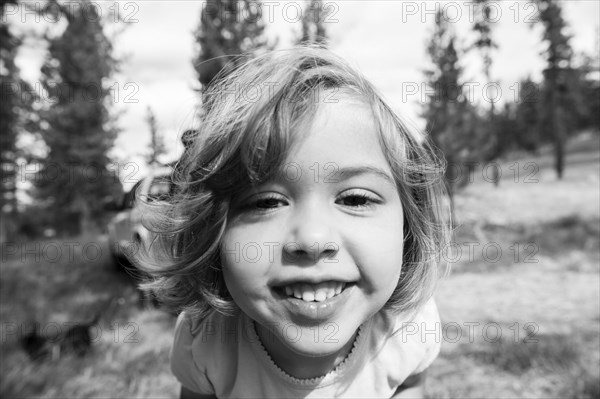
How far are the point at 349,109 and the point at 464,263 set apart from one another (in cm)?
548

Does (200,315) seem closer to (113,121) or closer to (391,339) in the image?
(391,339)

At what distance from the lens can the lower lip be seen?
101cm

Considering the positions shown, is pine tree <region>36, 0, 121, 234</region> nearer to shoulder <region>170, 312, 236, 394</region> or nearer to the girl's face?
shoulder <region>170, 312, 236, 394</region>

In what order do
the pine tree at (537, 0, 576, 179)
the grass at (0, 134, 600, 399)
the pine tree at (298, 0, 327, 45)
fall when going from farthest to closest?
the pine tree at (537, 0, 576, 179), the pine tree at (298, 0, 327, 45), the grass at (0, 134, 600, 399)

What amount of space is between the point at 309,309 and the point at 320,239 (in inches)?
7.0

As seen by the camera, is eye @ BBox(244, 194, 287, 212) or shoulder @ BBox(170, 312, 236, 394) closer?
eye @ BBox(244, 194, 287, 212)

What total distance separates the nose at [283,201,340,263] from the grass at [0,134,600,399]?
57.2 inches

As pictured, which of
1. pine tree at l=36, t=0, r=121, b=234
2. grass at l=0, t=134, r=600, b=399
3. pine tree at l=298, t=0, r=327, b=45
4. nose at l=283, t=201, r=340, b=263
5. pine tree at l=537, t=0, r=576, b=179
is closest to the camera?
nose at l=283, t=201, r=340, b=263

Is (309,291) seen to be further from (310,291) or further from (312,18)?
(312,18)

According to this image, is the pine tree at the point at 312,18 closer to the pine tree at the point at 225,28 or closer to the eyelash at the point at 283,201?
the pine tree at the point at 225,28

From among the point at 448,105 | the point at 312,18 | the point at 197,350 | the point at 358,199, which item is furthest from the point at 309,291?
the point at 448,105

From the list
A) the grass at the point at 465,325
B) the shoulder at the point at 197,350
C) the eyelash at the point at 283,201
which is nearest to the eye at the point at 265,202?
the eyelash at the point at 283,201

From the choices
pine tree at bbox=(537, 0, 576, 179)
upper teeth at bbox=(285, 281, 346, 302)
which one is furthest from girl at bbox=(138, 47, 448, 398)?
pine tree at bbox=(537, 0, 576, 179)

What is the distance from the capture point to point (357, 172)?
1.05 m
